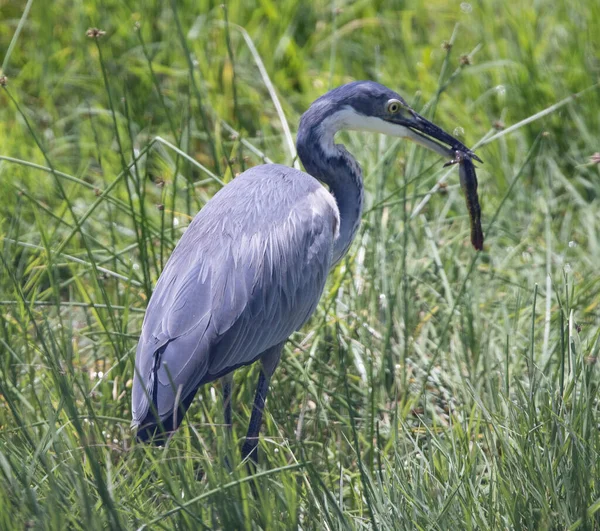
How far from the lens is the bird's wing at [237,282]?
2.63 m

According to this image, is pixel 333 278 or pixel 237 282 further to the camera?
pixel 333 278

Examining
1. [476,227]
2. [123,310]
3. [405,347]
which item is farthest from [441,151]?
[123,310]

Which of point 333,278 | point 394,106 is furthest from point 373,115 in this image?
point 333,278

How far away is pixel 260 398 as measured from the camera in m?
2.84

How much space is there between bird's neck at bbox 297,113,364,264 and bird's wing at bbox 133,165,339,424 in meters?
0.10

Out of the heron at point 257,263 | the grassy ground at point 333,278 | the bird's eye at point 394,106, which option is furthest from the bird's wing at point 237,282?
the bird's eye at point 394,106

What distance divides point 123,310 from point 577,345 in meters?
1.51

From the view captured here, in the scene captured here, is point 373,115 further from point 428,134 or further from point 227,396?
point 227,396

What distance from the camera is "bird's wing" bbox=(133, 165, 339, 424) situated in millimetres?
2631

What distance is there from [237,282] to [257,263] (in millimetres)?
97

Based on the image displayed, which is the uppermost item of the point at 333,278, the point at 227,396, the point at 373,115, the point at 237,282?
the point at 373,115

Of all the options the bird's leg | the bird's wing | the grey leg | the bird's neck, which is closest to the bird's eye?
the bird's neck

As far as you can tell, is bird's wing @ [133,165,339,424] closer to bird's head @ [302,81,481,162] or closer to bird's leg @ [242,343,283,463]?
bird's leg @ [242,343,283,463]

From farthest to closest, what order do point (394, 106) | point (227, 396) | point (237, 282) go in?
1. point (394, 106)
2. point (227, 396)
3. point (237, 282)
